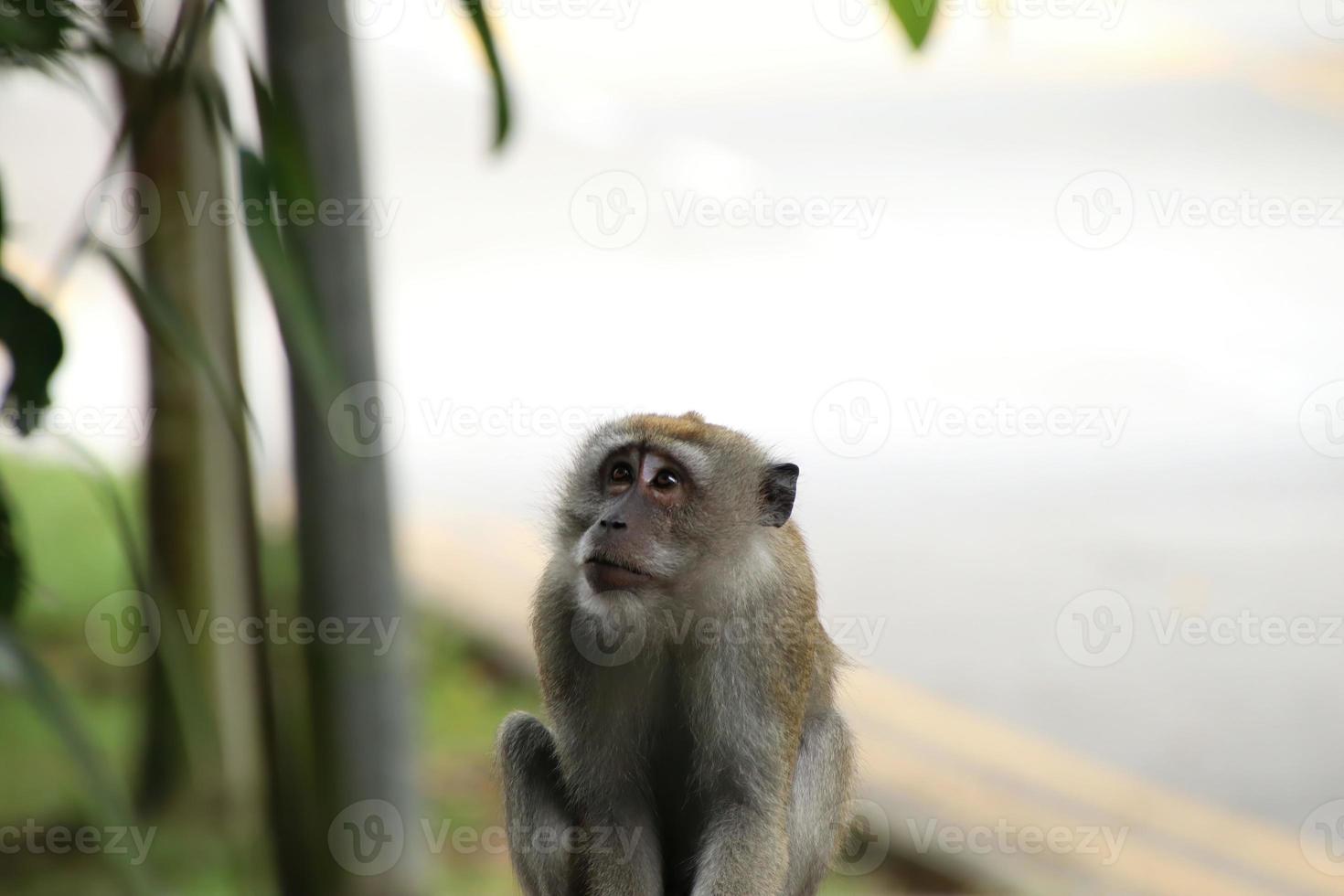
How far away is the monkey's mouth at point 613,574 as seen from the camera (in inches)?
131

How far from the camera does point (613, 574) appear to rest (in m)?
3.33

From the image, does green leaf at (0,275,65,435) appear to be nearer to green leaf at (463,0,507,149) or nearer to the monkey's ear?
green leaf at (463,0,507,149)

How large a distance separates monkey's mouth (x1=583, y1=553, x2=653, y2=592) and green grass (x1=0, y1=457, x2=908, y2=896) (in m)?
2.79

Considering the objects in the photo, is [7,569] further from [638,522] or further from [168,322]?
[638,522]

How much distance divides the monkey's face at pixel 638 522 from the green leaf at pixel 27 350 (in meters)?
1.29

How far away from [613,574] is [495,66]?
1.23 meters

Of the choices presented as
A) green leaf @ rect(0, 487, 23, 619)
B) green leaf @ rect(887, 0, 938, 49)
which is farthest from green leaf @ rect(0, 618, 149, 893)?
green leaf @ rect(887, 0, 938, 49)

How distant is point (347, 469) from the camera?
5.09 metres

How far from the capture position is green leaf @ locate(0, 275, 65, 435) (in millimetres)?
2674

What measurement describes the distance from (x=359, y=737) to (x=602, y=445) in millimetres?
2349

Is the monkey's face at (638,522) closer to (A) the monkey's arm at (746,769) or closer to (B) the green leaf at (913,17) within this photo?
(A) the monkey's arm at (746,769)

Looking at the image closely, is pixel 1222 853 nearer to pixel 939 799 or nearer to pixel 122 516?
pixel 939 799

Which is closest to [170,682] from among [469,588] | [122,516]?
[122,516]

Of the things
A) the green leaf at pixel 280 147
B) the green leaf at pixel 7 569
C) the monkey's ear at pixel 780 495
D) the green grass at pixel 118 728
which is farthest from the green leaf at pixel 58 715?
the green grass at pixel 118 728
